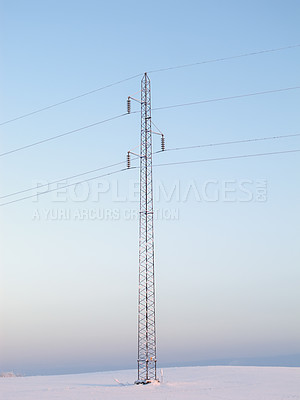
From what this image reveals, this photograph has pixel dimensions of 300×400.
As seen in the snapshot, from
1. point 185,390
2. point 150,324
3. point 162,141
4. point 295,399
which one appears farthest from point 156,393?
point 162,141

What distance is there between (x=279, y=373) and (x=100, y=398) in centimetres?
3500

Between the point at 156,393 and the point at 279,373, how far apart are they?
2999 cm

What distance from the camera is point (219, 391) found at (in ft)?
168

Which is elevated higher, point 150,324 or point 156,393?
point 150,324

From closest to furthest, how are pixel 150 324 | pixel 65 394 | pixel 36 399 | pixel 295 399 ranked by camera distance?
1. pixel 295 399
2. pixel 36 399
3. pixel 65 394
4. pixel 150 324

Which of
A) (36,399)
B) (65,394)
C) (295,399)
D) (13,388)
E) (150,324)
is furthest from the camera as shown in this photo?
(13,388)

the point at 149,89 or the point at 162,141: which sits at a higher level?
the point at 149,89

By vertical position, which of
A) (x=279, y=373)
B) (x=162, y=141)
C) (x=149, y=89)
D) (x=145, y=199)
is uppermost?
(x=149, y=89)

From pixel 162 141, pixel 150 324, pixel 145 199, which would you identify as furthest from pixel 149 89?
pixel 150 324

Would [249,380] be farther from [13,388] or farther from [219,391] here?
[13,388]

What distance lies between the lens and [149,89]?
60406 millimetres

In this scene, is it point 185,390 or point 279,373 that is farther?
point 279,373

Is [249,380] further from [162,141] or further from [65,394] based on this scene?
[162,141]

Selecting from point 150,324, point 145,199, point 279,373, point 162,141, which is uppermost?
point 162,141
